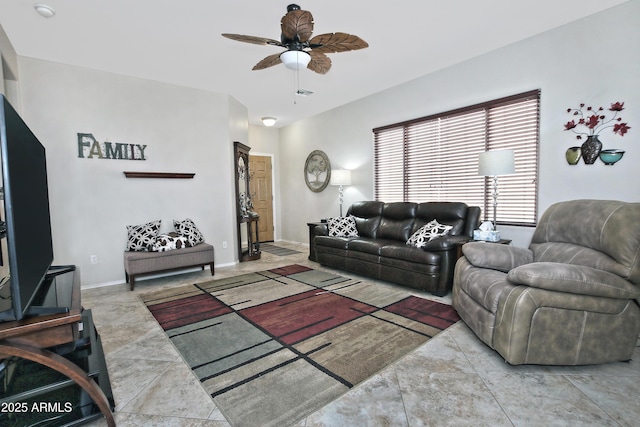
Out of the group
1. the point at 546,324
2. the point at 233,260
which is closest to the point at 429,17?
the point at 546,324

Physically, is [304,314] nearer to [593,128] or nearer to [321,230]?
[321,230]

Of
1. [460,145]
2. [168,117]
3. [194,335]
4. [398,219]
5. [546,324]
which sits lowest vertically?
[194,335]

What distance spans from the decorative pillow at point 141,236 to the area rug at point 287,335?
0.78 meters

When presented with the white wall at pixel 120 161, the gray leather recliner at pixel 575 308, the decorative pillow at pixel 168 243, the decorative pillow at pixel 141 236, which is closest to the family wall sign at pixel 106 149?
the white wall at pixel 120 161

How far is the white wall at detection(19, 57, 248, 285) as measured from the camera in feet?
12.1

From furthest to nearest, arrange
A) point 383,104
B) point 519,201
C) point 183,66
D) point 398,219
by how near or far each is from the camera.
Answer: point 383,104, point 398,219, point 183,66, point 519,201

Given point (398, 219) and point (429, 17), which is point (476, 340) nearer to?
point (398, 219)

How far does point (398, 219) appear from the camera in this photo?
4359 mm

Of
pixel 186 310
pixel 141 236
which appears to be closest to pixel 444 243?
pixel 186 310

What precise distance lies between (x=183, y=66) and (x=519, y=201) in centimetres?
431

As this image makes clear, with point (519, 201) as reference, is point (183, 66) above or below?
above

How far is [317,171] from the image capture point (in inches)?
247

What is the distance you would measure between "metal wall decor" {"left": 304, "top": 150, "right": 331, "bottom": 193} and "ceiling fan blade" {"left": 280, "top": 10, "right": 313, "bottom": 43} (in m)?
3.59

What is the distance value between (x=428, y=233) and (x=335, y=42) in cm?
229
